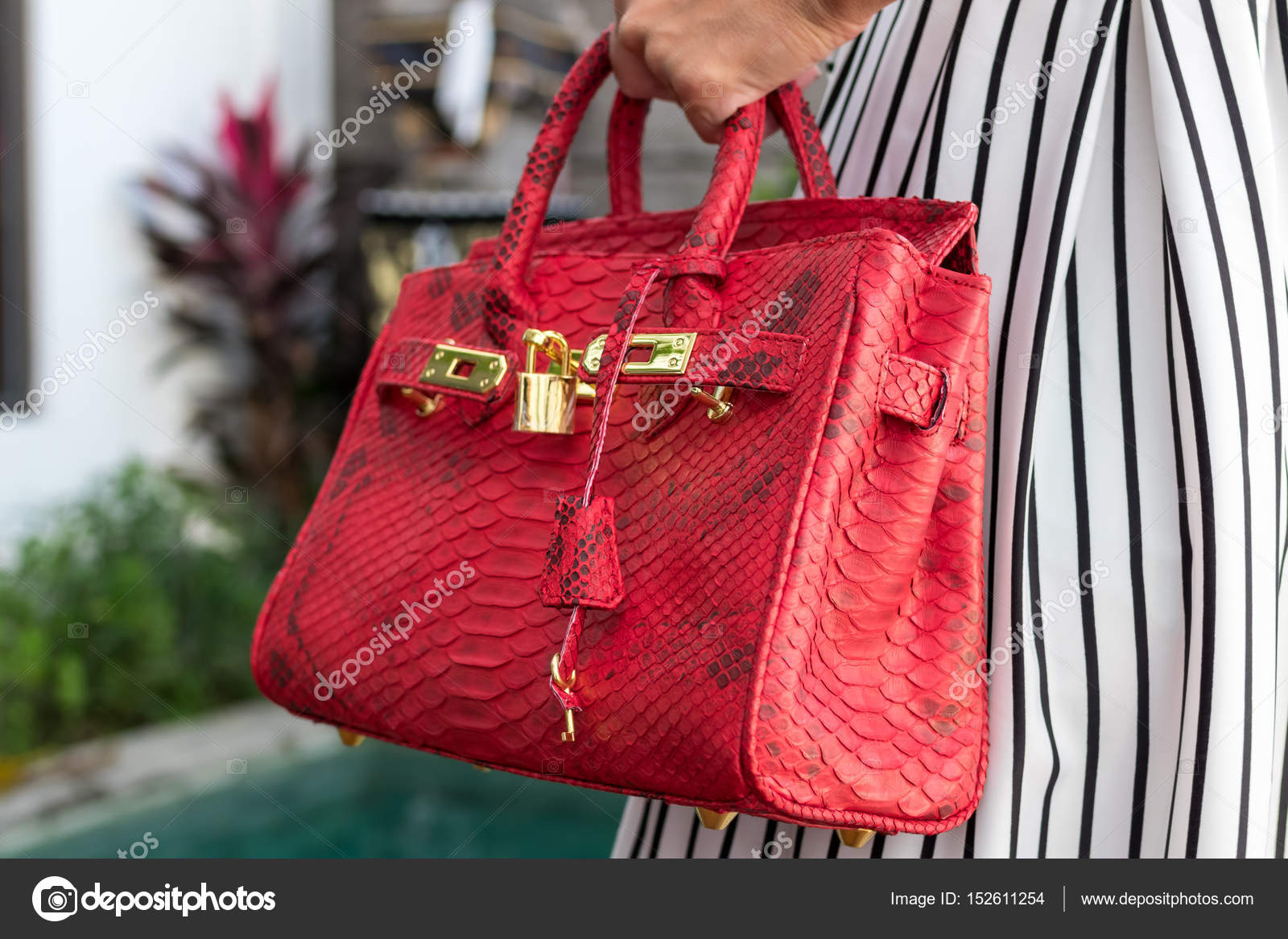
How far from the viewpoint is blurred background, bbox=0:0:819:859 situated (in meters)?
2.81

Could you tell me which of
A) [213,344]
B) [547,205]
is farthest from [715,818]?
[213,344]

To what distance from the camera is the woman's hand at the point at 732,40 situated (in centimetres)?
70

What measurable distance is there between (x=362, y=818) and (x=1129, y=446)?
269 cm

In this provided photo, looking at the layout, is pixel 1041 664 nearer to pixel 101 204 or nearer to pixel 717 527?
pixel 717 527

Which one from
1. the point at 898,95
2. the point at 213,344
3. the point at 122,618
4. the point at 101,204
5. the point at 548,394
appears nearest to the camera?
the point at 548,394

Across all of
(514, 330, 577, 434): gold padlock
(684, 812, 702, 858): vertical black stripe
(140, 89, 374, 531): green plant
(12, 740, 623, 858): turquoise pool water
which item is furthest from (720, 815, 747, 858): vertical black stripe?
(140, 89, 374, 531): green plant

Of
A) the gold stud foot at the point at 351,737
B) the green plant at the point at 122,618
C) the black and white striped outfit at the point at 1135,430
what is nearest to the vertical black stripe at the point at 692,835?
the black and white striped outfit at the point at 1135,430

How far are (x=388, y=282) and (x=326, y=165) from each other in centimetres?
52

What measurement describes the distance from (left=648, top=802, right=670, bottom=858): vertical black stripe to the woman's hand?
54 cm

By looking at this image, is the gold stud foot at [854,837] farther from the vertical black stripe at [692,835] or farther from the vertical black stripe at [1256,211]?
the vertical black stripe at [1256,211]

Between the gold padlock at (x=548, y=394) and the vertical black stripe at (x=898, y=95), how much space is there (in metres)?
0.30

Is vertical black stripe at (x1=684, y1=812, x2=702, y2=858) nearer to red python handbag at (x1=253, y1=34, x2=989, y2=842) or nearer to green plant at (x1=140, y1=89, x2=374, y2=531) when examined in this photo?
red python handbag at (x1=253, y1=34, x2=989, y2=842)

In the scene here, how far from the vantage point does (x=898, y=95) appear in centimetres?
83

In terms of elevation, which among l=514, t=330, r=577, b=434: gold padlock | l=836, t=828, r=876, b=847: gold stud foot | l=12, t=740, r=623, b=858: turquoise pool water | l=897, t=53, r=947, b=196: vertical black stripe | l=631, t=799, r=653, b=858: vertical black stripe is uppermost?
l=897, t=53, r=947, b=196: vertical black stripe
